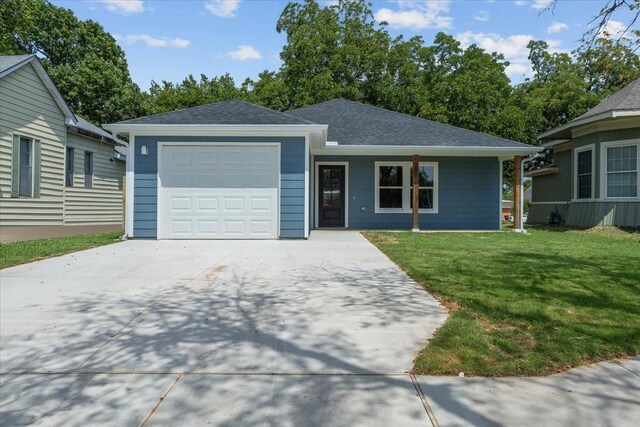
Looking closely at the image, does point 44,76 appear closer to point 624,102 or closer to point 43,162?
point 43,162

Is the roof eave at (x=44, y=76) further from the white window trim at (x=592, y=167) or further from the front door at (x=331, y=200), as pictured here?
the white window trim at (x=592, y=167)

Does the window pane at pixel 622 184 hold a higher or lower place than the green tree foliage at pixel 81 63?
lower

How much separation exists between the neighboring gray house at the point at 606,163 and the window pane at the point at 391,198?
6.33 metres

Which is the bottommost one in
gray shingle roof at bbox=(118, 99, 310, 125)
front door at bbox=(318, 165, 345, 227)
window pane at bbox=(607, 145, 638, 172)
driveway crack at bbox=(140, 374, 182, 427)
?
driveway crack at bbox=(140, 374, 182, 427)

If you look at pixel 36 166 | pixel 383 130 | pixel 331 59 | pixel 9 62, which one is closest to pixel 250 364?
pixel 36 166

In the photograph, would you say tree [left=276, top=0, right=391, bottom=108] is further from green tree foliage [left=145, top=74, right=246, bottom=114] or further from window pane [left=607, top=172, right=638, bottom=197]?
window pane [left=607, top=172, right=638, bottom=197]

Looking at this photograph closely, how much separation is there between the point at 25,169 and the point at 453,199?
41.6ft

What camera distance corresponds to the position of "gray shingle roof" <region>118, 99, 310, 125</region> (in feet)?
34.3

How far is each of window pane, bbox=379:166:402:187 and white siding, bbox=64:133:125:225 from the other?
9.99 metres

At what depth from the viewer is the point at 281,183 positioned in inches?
423

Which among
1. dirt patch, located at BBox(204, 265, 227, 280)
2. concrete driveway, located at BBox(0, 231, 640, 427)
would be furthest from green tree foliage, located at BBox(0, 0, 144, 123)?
concrete driveway, located at BBox(0, 231, 640, 427)

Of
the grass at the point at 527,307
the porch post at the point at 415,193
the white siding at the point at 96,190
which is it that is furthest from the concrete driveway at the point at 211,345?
the white siding at the point at 96,190

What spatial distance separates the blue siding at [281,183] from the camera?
1068 cm

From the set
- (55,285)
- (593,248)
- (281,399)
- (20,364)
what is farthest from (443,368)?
(593,248)
